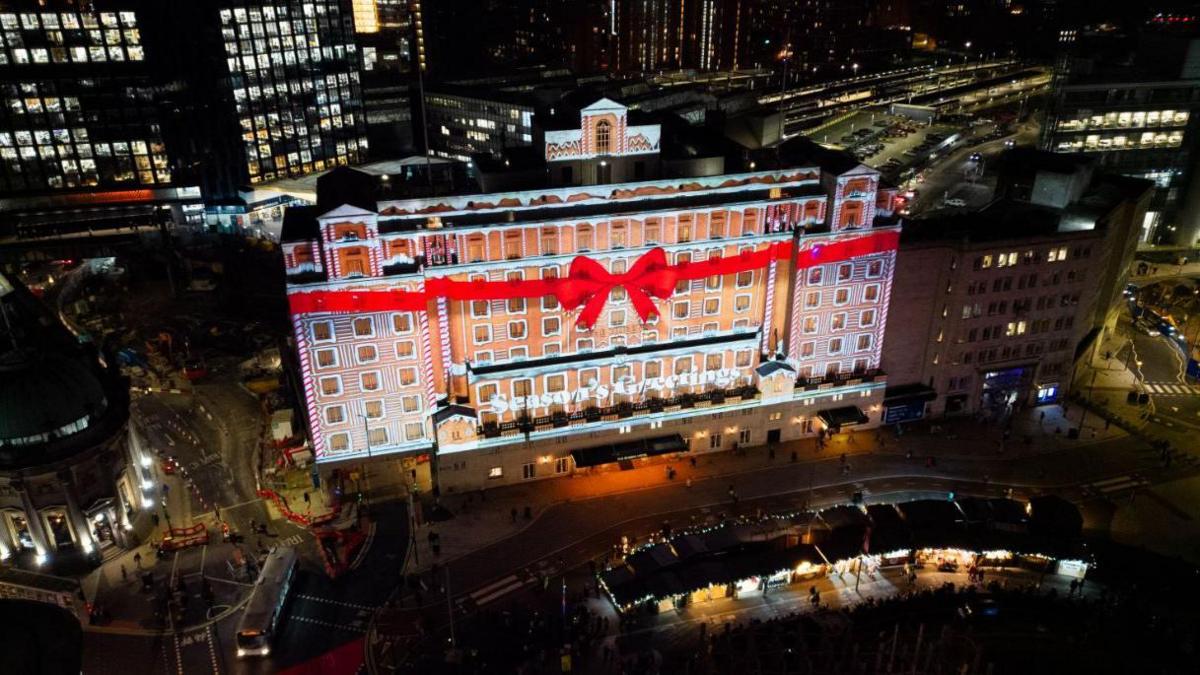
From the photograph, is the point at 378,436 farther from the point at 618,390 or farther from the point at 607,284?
the point at 607,284

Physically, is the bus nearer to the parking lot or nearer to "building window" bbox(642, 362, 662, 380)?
"building window" bbox(642, 362, 662, 380)

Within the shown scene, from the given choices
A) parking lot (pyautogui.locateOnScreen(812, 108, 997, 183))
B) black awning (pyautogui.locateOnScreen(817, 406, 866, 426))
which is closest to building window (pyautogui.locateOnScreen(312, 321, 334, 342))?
black awning (pyautogui.locateOnScreen(817, 406, 866, 426))

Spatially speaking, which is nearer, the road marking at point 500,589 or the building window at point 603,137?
the road marking at point 500,589

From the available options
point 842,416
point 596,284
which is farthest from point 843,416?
point 596,284

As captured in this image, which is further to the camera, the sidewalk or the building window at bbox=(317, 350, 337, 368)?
the sidewalk

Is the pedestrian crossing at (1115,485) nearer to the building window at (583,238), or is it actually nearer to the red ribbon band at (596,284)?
the red ribbon band at (596,284)

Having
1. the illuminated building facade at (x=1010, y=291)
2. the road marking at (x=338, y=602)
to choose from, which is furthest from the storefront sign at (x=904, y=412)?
the road marking at (x=338, y=602)
